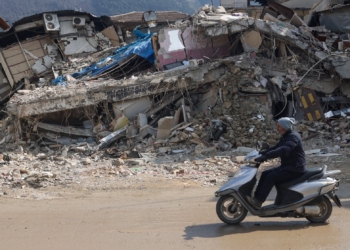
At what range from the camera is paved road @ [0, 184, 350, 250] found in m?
4.91

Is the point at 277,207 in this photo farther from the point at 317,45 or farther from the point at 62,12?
the point at 62,12

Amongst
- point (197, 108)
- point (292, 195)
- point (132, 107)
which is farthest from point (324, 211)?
point (132, 107)

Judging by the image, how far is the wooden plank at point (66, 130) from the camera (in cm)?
1339

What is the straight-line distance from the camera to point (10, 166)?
1046 cm

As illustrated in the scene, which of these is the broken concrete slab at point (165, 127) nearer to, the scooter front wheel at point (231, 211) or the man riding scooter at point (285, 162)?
the scooter front wheel at point (231, 211)

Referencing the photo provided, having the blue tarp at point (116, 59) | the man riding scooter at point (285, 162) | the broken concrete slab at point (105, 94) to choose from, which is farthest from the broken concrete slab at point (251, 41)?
the man riding scooter at point (285, 162)

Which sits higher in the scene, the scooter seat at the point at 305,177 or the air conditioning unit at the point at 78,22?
the air conditioning unit at the point at 78,22

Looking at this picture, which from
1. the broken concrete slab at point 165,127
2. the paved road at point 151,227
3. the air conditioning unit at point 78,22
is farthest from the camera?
the air conditioning unit at point 78,22

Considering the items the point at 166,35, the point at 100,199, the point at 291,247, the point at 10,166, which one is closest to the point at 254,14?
the point at 166,35

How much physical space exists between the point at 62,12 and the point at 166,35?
8.58 m

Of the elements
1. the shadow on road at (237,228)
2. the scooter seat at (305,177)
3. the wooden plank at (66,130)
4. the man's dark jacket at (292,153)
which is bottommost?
the wooden plank at (66,130)

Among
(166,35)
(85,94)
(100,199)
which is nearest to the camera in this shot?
(100,199)

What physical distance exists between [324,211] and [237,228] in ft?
3.54

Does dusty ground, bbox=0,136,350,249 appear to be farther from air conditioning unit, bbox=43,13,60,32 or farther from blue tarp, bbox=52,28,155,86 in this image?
air conditioning unit, bbox=43,13,60,32
